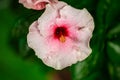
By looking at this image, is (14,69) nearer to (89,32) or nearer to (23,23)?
(23,23)

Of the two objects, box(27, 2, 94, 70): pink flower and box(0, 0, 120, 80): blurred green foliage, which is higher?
box(27, 2, 94, 70): pink flower

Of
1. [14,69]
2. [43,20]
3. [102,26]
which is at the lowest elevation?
[14,69]

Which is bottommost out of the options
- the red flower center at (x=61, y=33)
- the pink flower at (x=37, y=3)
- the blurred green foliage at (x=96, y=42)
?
the blurred green foliage at (x=96, y=42)

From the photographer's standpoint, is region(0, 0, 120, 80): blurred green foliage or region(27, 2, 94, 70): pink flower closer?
region(27, 2, 94, 70): pink flower

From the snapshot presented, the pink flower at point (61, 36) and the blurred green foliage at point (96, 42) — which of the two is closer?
the pink flower at point (61, 36)

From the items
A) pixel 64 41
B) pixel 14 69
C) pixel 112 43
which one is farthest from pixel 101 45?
pixel 14 69

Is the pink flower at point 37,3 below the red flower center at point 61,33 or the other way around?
the other way around

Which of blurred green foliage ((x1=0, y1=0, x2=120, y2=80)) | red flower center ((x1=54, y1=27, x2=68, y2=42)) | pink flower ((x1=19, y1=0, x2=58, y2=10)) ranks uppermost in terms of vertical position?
pink flower ((x1=19, y1=0, x2=58, y2=10))
